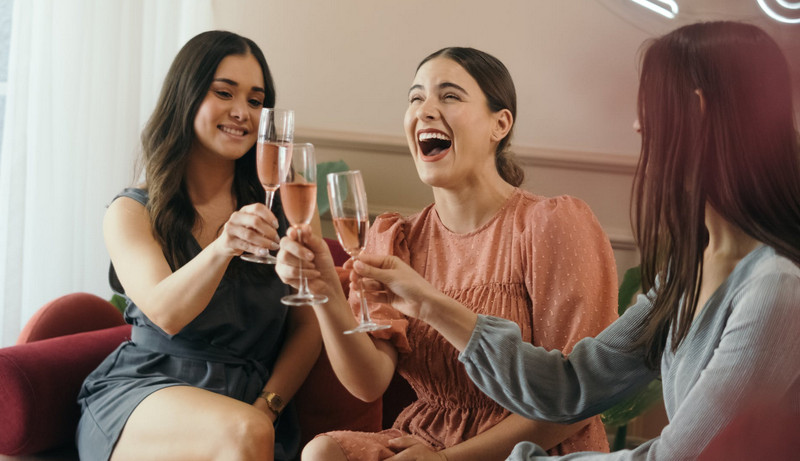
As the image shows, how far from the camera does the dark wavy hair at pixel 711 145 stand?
91 cm

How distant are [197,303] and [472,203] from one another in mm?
608

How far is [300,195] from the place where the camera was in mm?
1198

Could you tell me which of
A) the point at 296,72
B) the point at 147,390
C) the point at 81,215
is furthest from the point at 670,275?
the point at 81,215

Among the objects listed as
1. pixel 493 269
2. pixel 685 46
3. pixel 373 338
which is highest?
pixel 685 46

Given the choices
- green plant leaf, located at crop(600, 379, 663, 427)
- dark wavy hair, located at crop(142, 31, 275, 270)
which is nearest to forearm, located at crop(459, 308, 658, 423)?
dark wavy hair, located at crop(142, 31, 275, 270)

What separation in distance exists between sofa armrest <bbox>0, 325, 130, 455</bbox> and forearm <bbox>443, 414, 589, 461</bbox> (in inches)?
36.6

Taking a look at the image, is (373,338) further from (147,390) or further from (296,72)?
(296,72)

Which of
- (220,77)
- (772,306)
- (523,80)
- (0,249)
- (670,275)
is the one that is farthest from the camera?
(523,80)

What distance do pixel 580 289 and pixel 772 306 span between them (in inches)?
23.1

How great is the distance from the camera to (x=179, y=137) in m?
1.99

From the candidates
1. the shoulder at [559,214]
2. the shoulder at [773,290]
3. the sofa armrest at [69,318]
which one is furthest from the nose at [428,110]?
the sofa armrest at [69,318]

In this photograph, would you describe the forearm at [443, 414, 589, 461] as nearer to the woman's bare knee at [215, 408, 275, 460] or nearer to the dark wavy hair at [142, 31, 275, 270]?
the woman's bare knee at [215, 408, 275, 460]

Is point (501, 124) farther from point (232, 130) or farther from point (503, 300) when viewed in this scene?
point (232, 130)

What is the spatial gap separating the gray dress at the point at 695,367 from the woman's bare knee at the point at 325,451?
33 cm
